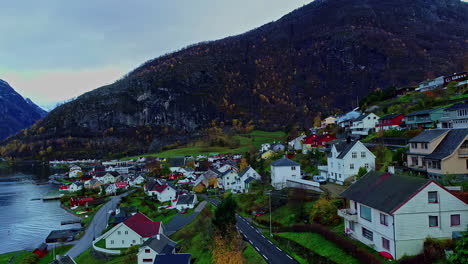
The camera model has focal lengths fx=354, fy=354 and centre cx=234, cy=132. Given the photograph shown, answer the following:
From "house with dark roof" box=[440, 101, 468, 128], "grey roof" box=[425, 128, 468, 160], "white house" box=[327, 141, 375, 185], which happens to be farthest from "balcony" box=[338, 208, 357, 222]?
"house with dark roof" box=[440, 101, 468, 128]

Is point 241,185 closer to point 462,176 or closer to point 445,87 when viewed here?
point 462,176

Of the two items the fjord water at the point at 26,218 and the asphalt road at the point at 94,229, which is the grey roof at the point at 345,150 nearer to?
the asphalt road at the point at 94,229

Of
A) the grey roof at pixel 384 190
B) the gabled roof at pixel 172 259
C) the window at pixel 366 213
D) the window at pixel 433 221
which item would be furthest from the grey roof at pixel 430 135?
the gabled roof at pixel 172 259

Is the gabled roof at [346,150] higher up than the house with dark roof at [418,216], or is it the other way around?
the gabled roof at [346,150]

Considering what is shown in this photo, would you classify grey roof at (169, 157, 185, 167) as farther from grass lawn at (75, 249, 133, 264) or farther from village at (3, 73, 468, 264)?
grass lawn at (75, 249, 133, 264)

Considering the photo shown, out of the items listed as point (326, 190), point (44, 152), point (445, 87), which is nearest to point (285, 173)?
point (326, 190)

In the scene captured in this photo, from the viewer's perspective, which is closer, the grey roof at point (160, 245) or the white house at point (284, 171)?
the grey roof at point (160, 245)
